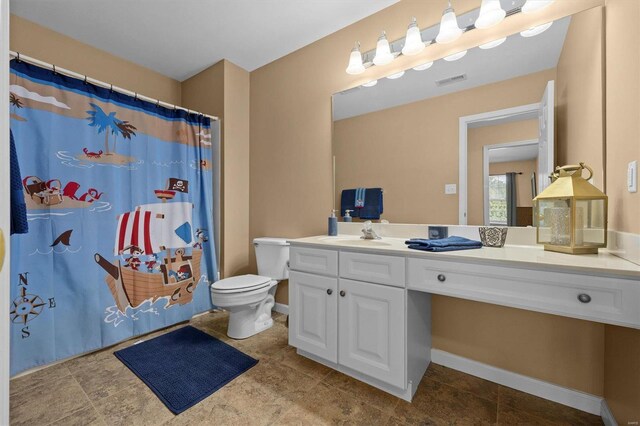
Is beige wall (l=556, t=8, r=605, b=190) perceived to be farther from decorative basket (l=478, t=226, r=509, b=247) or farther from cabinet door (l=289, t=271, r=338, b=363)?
cabinet door (l=289, t=271, r=338, b=363)

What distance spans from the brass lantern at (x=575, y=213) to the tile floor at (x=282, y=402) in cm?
85

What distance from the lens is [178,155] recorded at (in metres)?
2.48

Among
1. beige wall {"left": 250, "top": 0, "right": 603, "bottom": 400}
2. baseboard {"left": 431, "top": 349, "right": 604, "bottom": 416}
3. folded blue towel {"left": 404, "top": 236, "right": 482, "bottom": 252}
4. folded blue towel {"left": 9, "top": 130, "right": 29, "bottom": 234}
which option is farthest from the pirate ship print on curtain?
baseboard {"left": 431, "top": 349, "right": 604, "bottom": 416}

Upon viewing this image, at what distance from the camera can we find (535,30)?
1.48 m

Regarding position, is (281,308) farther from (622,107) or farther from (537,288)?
(622,107)

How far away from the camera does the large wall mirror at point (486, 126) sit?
1.38 m

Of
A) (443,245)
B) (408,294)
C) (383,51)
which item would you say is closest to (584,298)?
(443,245)

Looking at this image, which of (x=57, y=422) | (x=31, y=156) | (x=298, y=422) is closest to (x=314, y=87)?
(x=31, y=156)

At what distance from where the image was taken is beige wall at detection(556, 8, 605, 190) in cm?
126

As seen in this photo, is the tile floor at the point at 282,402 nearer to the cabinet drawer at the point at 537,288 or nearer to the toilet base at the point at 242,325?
the toilet base at the point at 242,325

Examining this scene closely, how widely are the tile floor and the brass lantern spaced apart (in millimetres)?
853

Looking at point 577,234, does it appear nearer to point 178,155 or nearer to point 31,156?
point 178,155

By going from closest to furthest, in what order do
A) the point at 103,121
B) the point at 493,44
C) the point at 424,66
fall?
the point at 493,44, the point at 424,66, the point at 103,121

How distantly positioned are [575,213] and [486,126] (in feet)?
2.24
